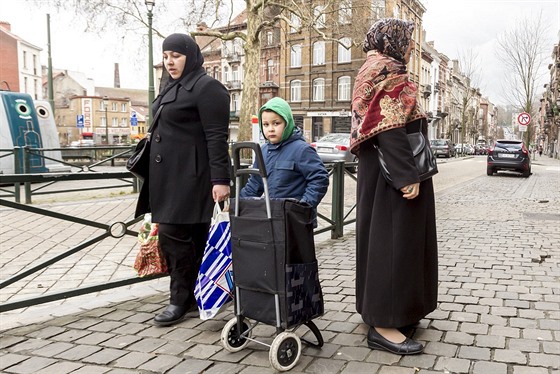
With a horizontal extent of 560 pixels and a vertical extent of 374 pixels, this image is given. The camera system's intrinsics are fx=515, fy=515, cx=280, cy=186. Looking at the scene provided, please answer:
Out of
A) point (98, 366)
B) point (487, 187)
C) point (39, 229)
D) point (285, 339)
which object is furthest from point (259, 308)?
point (487, 187)

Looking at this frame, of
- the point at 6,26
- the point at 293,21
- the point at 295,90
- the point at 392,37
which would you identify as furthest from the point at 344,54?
the point at 392,37

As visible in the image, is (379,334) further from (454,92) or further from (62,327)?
(454,92)

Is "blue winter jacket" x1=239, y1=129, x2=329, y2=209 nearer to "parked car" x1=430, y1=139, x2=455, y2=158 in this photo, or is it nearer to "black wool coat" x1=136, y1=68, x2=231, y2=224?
"black wool coat" x1=136, y1=68, x2=231, y2=224

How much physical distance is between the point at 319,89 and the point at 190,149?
44935 mm

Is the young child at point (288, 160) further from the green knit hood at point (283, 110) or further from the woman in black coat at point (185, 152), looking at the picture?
the woman in black coat at point (185, 152)

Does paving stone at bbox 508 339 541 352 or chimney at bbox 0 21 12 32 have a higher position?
chimney at bbox 0 21 12 32

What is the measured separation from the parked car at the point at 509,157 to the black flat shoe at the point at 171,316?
18131 mm

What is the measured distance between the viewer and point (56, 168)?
1563 centimetres

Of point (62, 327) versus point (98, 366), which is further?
point (62, 327)

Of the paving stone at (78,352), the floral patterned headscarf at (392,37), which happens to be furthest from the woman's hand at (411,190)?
the paving stone at (78,352)

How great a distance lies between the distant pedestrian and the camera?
292 cm

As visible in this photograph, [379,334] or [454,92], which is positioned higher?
[454,92]

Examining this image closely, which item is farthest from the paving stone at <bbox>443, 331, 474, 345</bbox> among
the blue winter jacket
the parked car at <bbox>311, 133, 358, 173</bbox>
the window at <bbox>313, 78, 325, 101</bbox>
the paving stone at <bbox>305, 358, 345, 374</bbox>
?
the window at <bbox>313, 78, 325, 101</bbox>

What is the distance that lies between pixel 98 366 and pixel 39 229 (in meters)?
5.15
